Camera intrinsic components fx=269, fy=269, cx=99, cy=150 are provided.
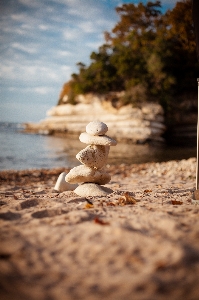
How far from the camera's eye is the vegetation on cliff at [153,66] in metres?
29.3

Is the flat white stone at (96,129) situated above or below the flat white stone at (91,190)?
above

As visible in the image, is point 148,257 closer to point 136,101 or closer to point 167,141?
point 136,101

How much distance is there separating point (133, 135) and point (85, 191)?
22.7 m

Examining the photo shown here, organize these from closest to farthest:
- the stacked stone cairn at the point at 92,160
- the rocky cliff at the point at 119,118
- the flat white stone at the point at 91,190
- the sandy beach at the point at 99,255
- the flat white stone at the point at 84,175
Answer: the sandy beach at the point at 99,255 → the flat white stone at the point at 91,190 → the stacked stone cairn at the point at 92,160 → the flat white stone at the point at 84,175 → the rocky cliff at the point at 119,118

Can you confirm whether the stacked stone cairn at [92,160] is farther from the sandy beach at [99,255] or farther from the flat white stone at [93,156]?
the sandy beach at [99,255]

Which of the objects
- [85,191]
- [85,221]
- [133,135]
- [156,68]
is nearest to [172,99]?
[156,68]

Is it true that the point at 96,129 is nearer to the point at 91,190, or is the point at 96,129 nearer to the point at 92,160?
the point at 92,160

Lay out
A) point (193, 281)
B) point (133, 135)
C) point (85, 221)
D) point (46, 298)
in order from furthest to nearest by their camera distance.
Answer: point (133, 135), point (85, 221), point (193, 281), point (46, 298)

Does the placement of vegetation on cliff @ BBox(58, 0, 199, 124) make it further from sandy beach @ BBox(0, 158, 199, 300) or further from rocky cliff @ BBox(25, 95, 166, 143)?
sandy beach @ BBox(0, 158, 199, 300)

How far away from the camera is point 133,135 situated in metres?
27.7

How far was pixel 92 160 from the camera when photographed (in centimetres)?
561

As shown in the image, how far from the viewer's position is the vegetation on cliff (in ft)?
96.0

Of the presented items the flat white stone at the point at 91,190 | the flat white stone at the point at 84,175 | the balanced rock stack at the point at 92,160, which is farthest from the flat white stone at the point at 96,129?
the flat white stone at the point at 91,190

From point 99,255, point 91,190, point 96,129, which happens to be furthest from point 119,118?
point 99,255
